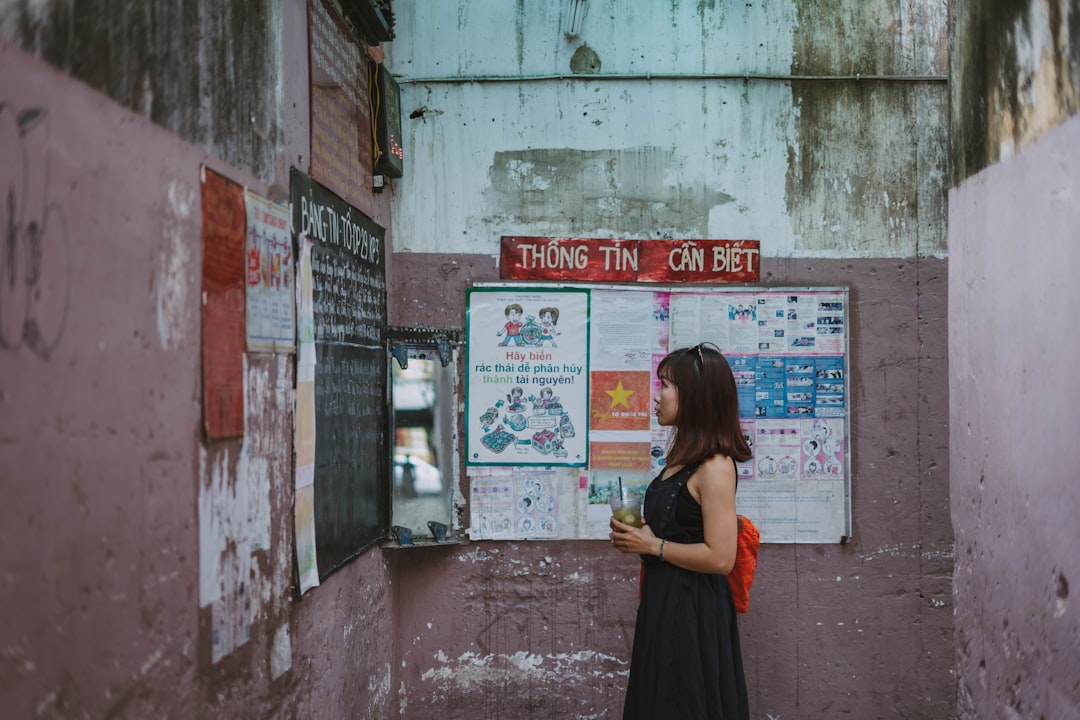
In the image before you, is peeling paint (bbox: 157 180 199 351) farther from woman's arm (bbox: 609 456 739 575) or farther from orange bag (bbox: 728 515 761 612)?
orange bag (bbox: 728 515 761 612)

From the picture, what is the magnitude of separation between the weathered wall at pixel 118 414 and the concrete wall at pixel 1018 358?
2516 mm

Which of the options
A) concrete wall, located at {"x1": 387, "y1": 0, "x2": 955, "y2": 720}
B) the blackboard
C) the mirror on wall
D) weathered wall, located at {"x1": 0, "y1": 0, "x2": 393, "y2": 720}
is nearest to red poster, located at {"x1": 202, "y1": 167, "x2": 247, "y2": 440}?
weathered wall, located at {"x1": 0, "y1": 0, "x2": 393, "y2": 720}

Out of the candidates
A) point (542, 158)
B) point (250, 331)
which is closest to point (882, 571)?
point (542, 158)

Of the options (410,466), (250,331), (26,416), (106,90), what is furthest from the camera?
(410,466)

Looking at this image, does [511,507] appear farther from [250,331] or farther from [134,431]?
[134,431]

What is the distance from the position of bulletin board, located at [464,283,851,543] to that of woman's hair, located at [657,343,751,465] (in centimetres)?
166

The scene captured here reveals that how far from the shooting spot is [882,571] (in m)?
4.45

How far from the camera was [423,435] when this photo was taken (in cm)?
439

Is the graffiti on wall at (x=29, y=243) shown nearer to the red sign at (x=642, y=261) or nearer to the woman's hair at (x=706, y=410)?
the woman's hair at (x=706, y=410)

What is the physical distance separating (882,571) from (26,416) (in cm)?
402

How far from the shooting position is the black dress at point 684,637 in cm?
273

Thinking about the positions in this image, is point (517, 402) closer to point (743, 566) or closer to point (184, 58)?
point (743, 566)

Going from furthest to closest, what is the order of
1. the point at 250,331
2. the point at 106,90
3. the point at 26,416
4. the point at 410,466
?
the point at 410,466, the point at 250,331, the point at 106,90, the point at 26,416

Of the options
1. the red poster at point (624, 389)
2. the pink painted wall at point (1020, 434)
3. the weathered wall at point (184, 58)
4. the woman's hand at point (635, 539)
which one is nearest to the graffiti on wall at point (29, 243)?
the weathered wall at point (184, 58)
